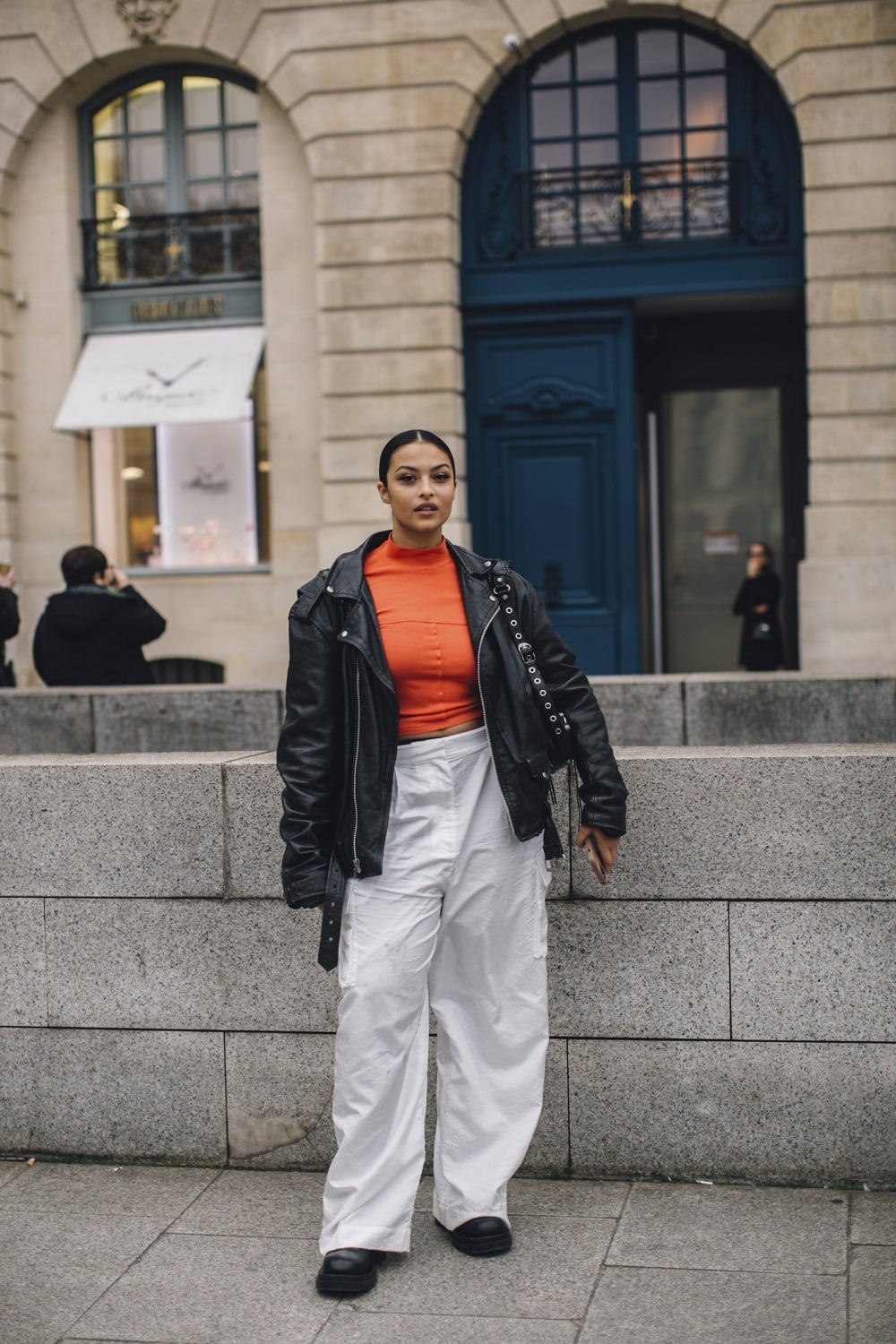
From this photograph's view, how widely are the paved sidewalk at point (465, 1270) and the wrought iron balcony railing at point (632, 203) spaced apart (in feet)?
42.1

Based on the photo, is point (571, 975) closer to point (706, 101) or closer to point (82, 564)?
point (82, 564)

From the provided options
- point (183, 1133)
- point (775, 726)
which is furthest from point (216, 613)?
point (183, 1133)

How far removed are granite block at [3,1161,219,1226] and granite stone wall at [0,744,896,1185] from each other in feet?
0.25

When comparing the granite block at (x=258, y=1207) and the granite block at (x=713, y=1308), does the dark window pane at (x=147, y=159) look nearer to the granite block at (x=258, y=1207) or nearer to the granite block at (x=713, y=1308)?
the granite block at (x=258, y=1207)

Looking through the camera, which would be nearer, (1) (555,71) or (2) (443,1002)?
(2) (443,1002)

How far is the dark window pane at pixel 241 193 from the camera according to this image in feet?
55.5

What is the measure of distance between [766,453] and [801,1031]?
13.5m

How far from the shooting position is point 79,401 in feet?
55.3

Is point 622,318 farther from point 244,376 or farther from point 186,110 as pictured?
point 186,110

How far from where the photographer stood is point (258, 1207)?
474 cm

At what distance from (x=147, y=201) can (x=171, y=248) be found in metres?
0.61

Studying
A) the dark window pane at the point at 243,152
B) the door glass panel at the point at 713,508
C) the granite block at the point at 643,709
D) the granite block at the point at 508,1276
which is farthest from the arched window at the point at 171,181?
the granite block at the point at 508,1276

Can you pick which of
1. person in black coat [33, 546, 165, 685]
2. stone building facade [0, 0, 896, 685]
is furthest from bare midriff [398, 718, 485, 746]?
stone building facade [0, 0, 896, 685]

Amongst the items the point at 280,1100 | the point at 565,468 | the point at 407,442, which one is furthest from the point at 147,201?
the point at 407,442
